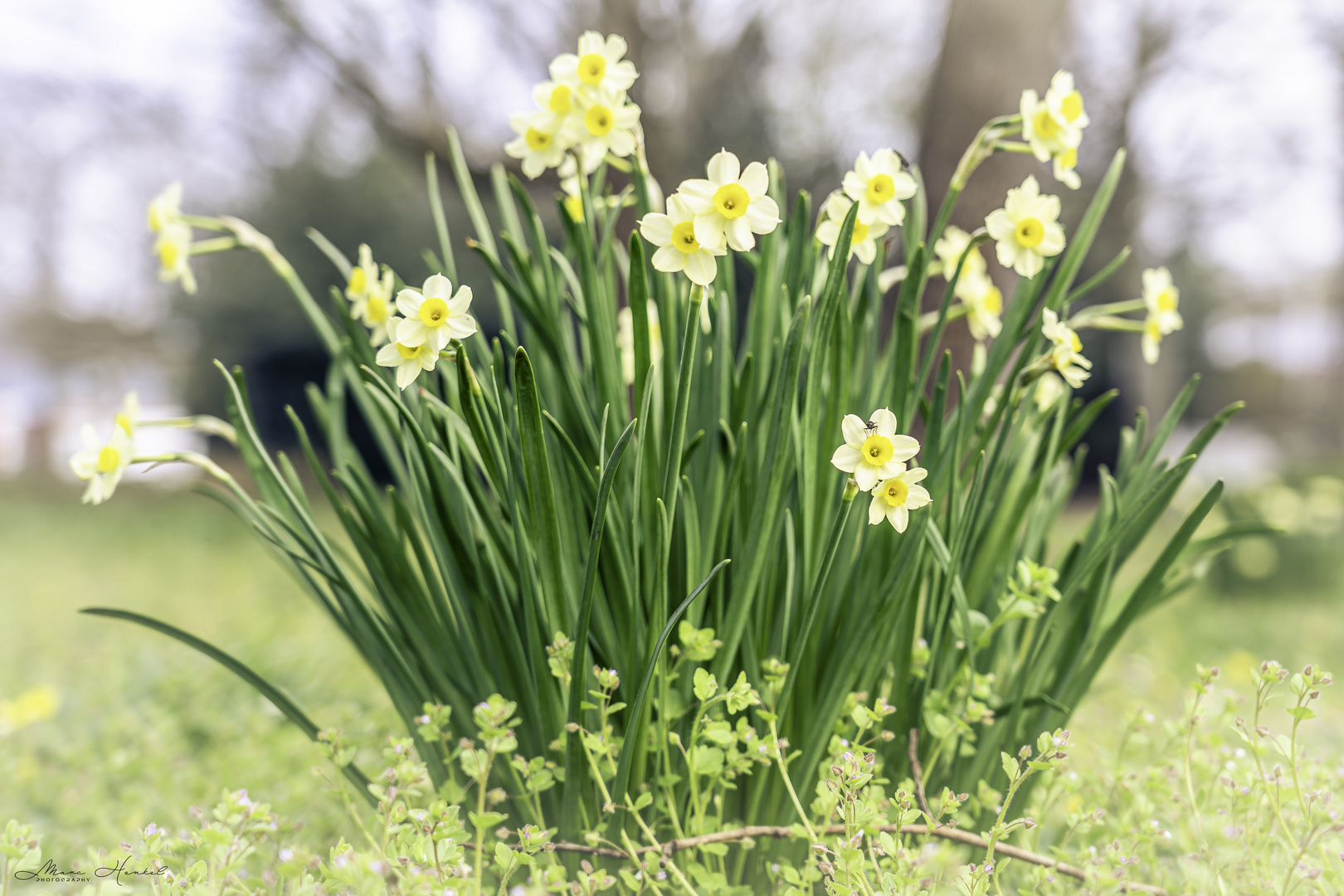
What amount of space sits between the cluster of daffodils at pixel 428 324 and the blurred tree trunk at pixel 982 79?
1896 millimetres

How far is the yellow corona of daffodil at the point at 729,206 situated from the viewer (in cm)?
78

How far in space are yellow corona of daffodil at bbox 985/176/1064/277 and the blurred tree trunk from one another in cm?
134

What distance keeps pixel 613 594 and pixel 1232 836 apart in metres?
0.89

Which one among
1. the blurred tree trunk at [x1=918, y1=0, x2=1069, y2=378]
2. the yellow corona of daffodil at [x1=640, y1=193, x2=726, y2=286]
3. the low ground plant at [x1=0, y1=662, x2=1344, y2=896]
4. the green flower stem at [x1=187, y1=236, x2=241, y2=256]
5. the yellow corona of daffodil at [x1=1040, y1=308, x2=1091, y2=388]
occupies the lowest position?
the low ground plant at [x1=0, y1=662, x2=1344, y2=896]

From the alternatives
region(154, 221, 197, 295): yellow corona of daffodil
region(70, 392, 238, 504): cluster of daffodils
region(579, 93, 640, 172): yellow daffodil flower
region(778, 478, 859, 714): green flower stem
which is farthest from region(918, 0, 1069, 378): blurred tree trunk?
region(70, 392, 238, 504): cluster of daffodils

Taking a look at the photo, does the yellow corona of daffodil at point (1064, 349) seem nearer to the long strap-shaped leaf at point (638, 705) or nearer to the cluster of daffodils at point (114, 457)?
the long strap-shaped leaf at point (638, 705)

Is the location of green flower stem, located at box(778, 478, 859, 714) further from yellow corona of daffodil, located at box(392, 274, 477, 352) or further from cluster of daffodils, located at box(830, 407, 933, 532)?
yellow corona of daffodil, located at box(392, 274, 477, 352)

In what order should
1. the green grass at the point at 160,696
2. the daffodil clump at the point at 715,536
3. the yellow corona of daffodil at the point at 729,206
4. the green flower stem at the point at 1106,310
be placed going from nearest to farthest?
the yellow corona of daffodil at the point at 729,206
the daffodil clump at the point at 715,536
the green flower stem at the point at 1106,310
the green grass at the point at 160,696

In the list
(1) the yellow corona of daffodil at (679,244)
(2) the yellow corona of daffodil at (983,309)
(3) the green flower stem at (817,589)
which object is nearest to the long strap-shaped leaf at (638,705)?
(3) the green flower stem at (817,589)

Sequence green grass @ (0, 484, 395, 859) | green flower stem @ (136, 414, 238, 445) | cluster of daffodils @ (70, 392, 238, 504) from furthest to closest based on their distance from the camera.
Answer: green grass @ (0, 484, 395, 859) → green flower stem @ (136, 414, 238, 445) → cluster of daffodils @ (70, 392, 238, 504)

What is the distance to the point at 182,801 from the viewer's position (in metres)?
1.52

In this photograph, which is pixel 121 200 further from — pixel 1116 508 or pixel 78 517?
pixel 1116 508

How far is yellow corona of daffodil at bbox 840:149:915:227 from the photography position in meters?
0.99

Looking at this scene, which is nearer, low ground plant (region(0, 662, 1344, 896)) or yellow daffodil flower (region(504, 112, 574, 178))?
low ground plant (region(0, 662, 1344, 896))
